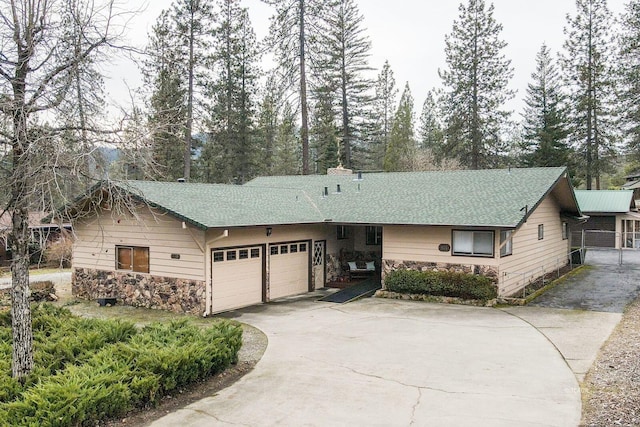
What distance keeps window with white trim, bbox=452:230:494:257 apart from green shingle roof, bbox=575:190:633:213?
1789 centimetres

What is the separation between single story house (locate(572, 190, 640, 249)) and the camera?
1077 inches

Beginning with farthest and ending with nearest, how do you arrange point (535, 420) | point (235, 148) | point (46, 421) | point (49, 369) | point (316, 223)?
point (235, 148), point (316, 223), point (49, 369), point (535, 420), point (46, 421)

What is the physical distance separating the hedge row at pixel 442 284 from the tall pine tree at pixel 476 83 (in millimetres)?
21311

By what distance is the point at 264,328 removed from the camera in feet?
35.5

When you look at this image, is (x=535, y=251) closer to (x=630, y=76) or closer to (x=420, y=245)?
(x=420, y=245)

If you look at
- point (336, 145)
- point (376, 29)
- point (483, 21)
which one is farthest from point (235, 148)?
point (483, 21)

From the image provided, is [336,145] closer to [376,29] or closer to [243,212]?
[376,29]

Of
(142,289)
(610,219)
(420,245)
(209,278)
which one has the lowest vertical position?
(142,289)

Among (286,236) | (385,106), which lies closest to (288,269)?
(286,236)

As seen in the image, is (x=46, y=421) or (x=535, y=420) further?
(x=535, y=420)

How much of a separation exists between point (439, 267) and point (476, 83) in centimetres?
2306

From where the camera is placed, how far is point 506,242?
13.5m

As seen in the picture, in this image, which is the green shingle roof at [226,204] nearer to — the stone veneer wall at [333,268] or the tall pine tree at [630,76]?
the stone veneer wall at [333,268]

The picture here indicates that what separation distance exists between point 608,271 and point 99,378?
19.4 m
